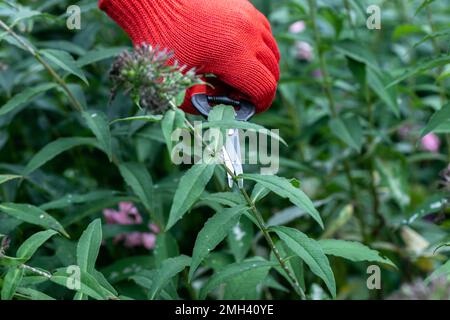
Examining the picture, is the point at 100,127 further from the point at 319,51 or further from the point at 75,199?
the point at 319,51

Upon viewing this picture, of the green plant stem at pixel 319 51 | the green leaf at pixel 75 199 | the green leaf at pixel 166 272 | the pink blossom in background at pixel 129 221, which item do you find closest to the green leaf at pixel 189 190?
Result: the green leaf at pixel 166 272

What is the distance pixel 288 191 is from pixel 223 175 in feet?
1.53

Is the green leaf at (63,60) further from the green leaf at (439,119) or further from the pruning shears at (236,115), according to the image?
the green leaf at (439,119)

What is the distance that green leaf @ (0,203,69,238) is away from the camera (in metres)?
1.65

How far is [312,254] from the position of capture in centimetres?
146

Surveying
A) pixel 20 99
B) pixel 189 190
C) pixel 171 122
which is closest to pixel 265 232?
pixel 189 190

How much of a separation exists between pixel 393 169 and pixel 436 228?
0.41 metres

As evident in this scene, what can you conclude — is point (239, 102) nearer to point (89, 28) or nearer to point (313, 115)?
point (89, 28)

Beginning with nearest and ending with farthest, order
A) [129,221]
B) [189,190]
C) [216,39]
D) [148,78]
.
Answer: [148,78]
[189,190]
[216,39]
[129,221]

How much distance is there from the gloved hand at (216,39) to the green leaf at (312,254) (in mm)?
338

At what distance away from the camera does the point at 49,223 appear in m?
1.68

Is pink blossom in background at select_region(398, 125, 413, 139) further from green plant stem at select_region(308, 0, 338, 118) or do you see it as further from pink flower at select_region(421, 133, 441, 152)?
green plant stem at select_region(308, 0, 338, 118)

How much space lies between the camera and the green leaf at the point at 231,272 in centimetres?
156
